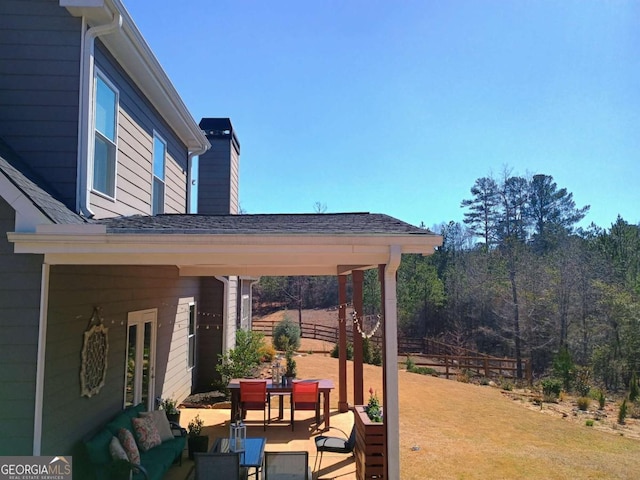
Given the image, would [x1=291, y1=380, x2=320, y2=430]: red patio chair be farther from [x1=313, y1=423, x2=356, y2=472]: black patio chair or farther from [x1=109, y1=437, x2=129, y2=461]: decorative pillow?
[x1=109, y1=437, x2=129, y2=461]: decorative pillow

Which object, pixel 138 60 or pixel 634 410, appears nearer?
pixel 138 60

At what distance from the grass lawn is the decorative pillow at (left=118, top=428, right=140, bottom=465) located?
10.8ft

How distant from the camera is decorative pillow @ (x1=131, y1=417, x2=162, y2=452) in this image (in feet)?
17.6

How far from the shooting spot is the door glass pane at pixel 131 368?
620 cm

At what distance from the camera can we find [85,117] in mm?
4590

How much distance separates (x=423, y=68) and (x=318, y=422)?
8.27 metres

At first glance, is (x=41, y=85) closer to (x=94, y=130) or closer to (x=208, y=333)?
(x=94, y=130)

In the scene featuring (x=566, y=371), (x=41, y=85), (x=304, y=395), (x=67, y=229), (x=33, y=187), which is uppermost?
(x=41, y=85)

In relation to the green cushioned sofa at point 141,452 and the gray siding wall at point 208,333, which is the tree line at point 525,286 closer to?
the gray siding wall at point 208,333

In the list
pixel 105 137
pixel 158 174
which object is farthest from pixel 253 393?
pixel 105 137

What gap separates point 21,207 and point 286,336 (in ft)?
49.5

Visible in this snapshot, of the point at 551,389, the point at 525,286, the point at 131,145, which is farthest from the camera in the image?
the point at 525,286

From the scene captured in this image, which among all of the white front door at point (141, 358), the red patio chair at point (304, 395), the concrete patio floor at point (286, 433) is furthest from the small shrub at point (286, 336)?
the white front door at point (141, 358)

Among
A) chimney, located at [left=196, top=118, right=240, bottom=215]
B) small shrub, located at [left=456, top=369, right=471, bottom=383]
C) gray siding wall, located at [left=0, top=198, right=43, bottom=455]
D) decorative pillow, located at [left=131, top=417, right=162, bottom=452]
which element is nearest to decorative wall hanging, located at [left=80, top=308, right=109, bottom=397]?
decorative pillow, located at [left=131, top=417, right=162, bottom=452]
